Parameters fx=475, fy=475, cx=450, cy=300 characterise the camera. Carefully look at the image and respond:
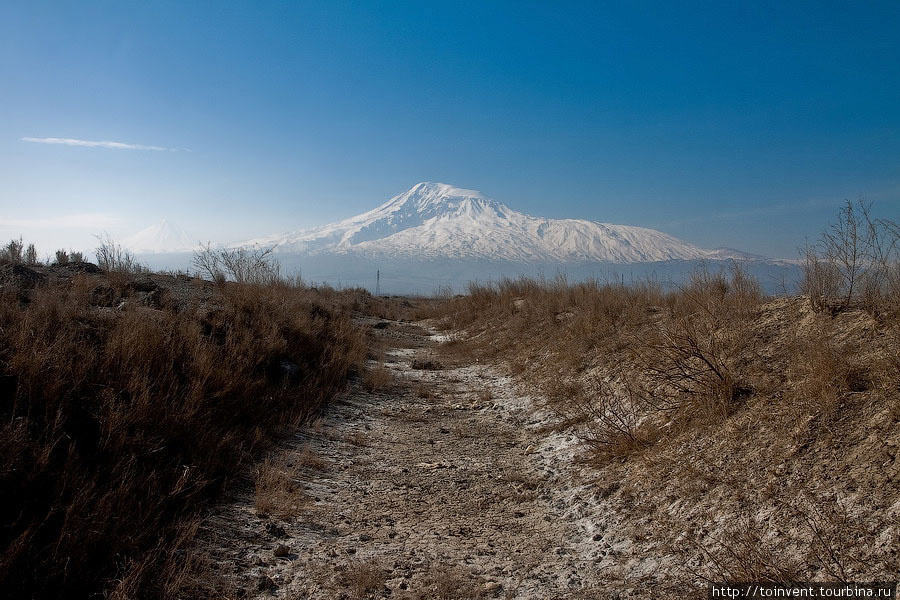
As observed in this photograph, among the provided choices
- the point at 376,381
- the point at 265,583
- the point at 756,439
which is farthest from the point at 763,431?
the point at 376,381

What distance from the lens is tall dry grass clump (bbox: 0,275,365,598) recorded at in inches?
112

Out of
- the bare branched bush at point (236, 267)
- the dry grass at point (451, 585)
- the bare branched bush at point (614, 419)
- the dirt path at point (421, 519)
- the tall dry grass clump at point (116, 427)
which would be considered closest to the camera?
the tall dry grass clump at point (116, 427)

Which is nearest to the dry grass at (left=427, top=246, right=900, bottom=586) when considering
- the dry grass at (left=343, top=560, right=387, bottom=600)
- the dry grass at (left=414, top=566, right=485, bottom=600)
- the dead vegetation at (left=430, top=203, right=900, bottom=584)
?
the dead vegetation at (left=430, top=203, right=900, bottom=584)

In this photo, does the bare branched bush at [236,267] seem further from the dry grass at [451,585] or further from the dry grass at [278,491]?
the dry grass at [451,585]

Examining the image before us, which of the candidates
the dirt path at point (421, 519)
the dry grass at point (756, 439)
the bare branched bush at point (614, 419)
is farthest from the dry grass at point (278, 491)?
the bare branched bush at point (614, 419)

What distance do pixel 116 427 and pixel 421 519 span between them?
2.68 m

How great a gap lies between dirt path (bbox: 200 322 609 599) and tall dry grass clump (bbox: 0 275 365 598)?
51 cm

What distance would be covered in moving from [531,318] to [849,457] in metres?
9.64

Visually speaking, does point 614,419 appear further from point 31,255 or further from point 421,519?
point 31,255

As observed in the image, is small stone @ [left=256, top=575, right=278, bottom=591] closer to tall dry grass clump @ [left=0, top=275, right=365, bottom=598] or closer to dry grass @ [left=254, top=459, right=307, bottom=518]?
tall dry grass clump @ [left=0, top=275, right=365, bottom=598]

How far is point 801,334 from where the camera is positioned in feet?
16.3

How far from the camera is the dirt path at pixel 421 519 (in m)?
3.18

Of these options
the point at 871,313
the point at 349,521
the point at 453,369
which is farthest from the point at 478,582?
the point at 453,369

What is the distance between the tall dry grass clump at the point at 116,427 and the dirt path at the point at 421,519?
1.67ft
